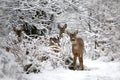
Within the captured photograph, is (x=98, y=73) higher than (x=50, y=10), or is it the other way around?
(x=50, y=10)

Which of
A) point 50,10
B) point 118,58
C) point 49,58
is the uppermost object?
point 50,10

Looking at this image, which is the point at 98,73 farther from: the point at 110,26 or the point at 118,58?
the point at 110,26

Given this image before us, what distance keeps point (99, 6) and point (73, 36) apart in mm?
11787

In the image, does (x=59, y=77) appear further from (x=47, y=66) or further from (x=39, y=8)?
(x=39, y=8)

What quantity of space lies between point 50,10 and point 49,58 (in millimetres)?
2367

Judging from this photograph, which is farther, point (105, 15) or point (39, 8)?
point (105, 15)

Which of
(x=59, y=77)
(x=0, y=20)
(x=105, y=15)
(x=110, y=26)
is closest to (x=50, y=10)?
(x=59, y=77)

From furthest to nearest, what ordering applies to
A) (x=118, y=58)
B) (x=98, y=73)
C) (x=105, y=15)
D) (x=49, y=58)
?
(x=105, y=15) → (x=118, y=58) → (x=49, y=58) → (x=98, y=73)

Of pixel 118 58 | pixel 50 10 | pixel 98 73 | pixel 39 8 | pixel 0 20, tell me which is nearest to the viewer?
pixel 0 20

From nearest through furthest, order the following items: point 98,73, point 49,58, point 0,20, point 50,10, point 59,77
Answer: point 0,20 < point 59,77 < point 98,73 < point 49,58 < point 50,10

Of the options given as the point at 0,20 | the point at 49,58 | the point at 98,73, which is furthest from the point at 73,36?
the point at 0,20

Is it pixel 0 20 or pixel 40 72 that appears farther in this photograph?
pixel 40 72

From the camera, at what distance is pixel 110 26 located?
2036 centimetres

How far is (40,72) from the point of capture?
32.2 feet
